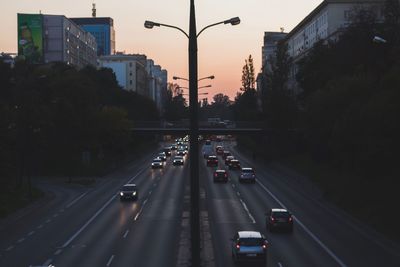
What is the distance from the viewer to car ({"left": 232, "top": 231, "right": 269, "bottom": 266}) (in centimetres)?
2783

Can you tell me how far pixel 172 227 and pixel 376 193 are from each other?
49.2 ft

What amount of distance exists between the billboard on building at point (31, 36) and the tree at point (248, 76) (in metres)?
46.7

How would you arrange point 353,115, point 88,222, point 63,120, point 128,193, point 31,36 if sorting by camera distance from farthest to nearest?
point 31,36
point 63,120
point 128,193
point 353,115
point 88,222

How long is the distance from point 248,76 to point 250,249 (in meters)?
142

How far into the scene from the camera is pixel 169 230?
39.3 meters

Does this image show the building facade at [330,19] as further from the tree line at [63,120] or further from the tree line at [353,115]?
the tree line at [63,120]

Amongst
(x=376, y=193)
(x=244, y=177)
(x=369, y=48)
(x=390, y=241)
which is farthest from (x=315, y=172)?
(x=390, y=241)

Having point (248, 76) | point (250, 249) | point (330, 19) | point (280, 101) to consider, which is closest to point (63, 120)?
point (280, 101)

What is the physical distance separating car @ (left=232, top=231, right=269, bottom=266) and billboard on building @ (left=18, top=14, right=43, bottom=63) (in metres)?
126

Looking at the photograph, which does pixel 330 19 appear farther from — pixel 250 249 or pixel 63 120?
pixel 250 249

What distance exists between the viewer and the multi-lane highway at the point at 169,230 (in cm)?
3019

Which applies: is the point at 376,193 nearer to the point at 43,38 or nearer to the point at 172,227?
the point at 172,227

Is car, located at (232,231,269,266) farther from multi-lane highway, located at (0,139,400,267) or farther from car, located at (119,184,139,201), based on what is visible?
car, located at (119,184,139,201)

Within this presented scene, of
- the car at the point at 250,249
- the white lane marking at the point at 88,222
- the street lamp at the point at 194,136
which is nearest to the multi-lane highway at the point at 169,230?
the white lane marking at the point at 88,222
